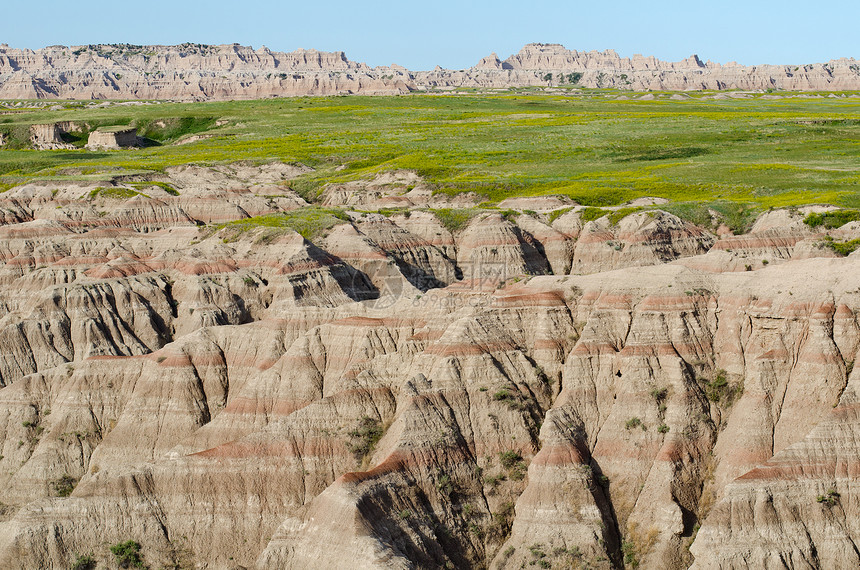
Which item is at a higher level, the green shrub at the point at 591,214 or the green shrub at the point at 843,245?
the green shrub at the point at 843,245

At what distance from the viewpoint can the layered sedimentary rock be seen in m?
40.3

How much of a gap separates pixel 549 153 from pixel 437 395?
93.8 meters

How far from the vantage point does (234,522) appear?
4472cm

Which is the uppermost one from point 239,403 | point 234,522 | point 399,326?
point 399,326

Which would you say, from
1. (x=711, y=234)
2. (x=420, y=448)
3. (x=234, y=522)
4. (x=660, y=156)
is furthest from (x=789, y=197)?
(x=234, y=522)

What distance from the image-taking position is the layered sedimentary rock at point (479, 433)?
40344mm

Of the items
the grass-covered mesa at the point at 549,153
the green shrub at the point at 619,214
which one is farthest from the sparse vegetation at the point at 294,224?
the green shrub at the point at 619,214

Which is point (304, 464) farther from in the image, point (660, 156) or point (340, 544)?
point (660, 156)

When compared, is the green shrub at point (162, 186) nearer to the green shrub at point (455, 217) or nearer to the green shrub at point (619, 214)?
the green shrub at point (455, 217)

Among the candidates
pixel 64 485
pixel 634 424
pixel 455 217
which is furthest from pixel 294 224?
pixel 634 424

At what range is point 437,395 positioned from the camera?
4628 centimetres

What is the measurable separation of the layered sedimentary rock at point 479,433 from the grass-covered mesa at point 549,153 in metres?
34.3

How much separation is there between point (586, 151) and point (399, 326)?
89304 millimetres

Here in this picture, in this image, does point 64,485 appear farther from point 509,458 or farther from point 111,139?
point 111,139
